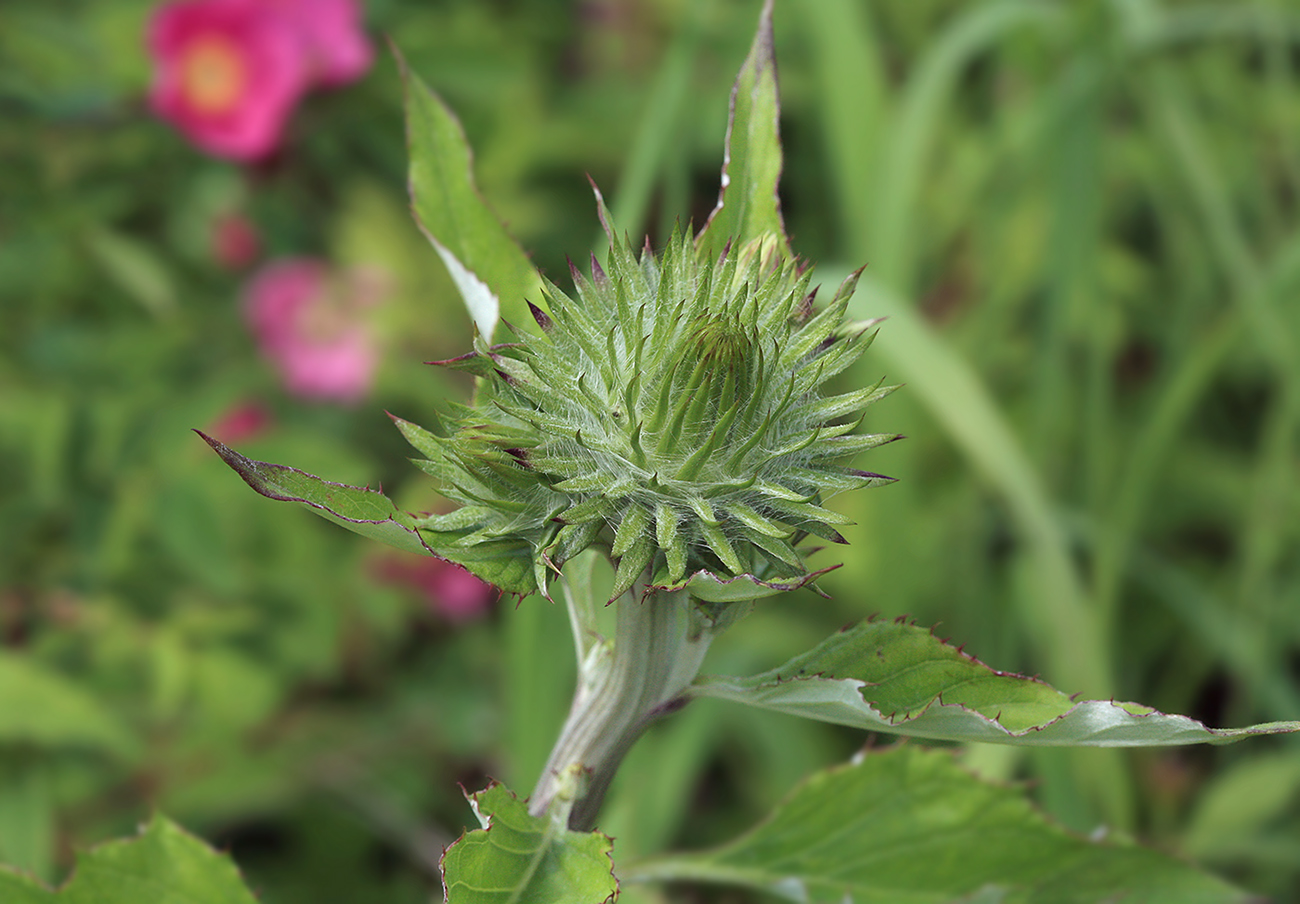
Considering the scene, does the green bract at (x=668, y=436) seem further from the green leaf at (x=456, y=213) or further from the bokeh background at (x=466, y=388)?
the bokeh background at (x=466, y=388)

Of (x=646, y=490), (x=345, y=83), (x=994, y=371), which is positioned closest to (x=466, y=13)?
(x=345, y=83)

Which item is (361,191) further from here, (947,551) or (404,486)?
(947,551)

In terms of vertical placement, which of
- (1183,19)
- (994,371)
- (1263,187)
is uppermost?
(1183,19)

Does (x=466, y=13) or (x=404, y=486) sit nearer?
(x=404, y=486)

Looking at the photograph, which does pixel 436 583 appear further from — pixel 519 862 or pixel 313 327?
pixel 519 862

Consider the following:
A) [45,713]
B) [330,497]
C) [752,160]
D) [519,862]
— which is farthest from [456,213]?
[45,713]

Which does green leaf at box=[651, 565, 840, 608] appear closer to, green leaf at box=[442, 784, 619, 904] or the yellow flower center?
green leaf at box=[442, 784, 619, 904]

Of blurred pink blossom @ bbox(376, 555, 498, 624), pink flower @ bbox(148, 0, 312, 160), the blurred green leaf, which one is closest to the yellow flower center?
pink flower @ bbox(148, 0, 312, 160)
